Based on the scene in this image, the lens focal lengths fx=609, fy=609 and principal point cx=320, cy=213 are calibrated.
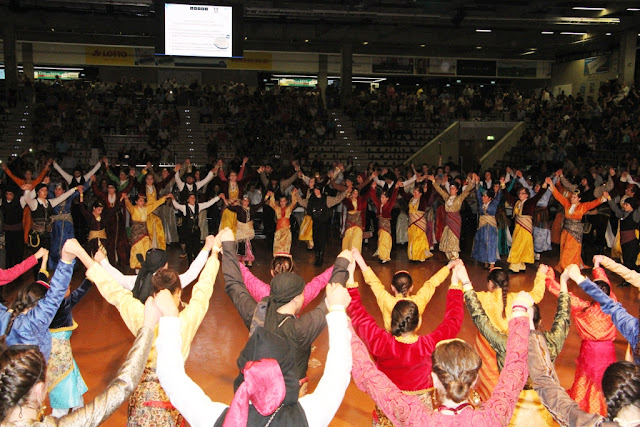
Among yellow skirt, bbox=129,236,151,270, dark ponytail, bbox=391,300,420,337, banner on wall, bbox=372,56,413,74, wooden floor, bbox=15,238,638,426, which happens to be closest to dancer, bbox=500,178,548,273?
wooden floor, bbox=15,238,638,426

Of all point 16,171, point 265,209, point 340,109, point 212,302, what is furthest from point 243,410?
point 340,109

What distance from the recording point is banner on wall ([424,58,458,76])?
2417 cm

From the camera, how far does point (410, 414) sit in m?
2.07

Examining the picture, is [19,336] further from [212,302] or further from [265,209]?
[265,209]

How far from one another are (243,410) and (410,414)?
2.06 feet

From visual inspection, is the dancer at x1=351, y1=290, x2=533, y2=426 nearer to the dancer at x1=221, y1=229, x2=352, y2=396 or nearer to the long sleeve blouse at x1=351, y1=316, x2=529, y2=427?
the long sleeve blouse at x1=351, y1=316, x2=529, y2=427

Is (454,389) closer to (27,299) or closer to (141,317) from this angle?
(141,317)

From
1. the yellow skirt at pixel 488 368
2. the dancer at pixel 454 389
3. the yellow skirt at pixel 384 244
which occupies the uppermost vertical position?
the dancer at pixel 454 389

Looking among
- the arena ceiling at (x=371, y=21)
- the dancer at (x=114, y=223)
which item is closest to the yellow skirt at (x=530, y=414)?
the dancer at (x=114, y=223)

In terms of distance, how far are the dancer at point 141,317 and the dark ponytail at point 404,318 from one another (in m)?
0.93

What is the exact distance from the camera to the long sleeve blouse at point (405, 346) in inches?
115

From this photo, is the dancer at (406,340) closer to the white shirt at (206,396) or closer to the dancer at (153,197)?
the white shirt at (206,396)

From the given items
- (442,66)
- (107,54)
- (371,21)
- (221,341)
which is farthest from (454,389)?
(442,66)

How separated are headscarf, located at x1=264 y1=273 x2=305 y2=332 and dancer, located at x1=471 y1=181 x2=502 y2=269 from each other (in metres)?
6.74
